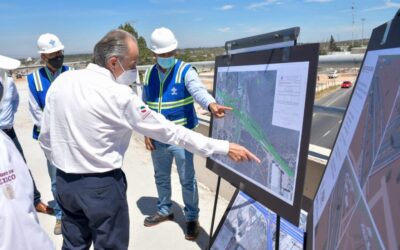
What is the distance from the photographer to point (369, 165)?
112 centimetres

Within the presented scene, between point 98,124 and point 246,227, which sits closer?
point 98,124

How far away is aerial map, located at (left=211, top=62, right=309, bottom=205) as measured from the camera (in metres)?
1.82

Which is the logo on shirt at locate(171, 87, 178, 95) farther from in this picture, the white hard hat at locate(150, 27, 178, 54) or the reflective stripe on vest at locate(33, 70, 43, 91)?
the reflective stripe on vest at locate(33, 70, 43, 91)

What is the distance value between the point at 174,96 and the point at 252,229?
4.82 feet

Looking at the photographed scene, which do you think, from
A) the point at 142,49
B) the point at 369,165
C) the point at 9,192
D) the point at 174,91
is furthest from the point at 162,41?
the point at 142,49

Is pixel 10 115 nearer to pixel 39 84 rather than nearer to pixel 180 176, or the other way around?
pixel 39 84

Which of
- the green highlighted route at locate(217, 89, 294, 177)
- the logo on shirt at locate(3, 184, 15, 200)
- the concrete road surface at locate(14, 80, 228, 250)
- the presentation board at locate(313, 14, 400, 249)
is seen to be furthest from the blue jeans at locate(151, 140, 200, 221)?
the logo on shirt at locate(3, 184, 15, 200)

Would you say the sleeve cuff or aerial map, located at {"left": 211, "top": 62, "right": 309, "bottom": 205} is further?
the sleeve cuff

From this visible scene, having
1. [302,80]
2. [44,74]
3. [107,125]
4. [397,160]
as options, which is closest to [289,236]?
[302,80]

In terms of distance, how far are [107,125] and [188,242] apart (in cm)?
186

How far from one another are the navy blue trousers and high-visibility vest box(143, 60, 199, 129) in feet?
3.78

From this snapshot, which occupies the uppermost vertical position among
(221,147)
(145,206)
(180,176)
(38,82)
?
(38,82)

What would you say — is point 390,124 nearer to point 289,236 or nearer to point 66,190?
point 289,236

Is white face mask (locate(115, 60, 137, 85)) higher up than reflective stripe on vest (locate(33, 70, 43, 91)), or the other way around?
white face mask (locate(115, 60, 137, 85))
